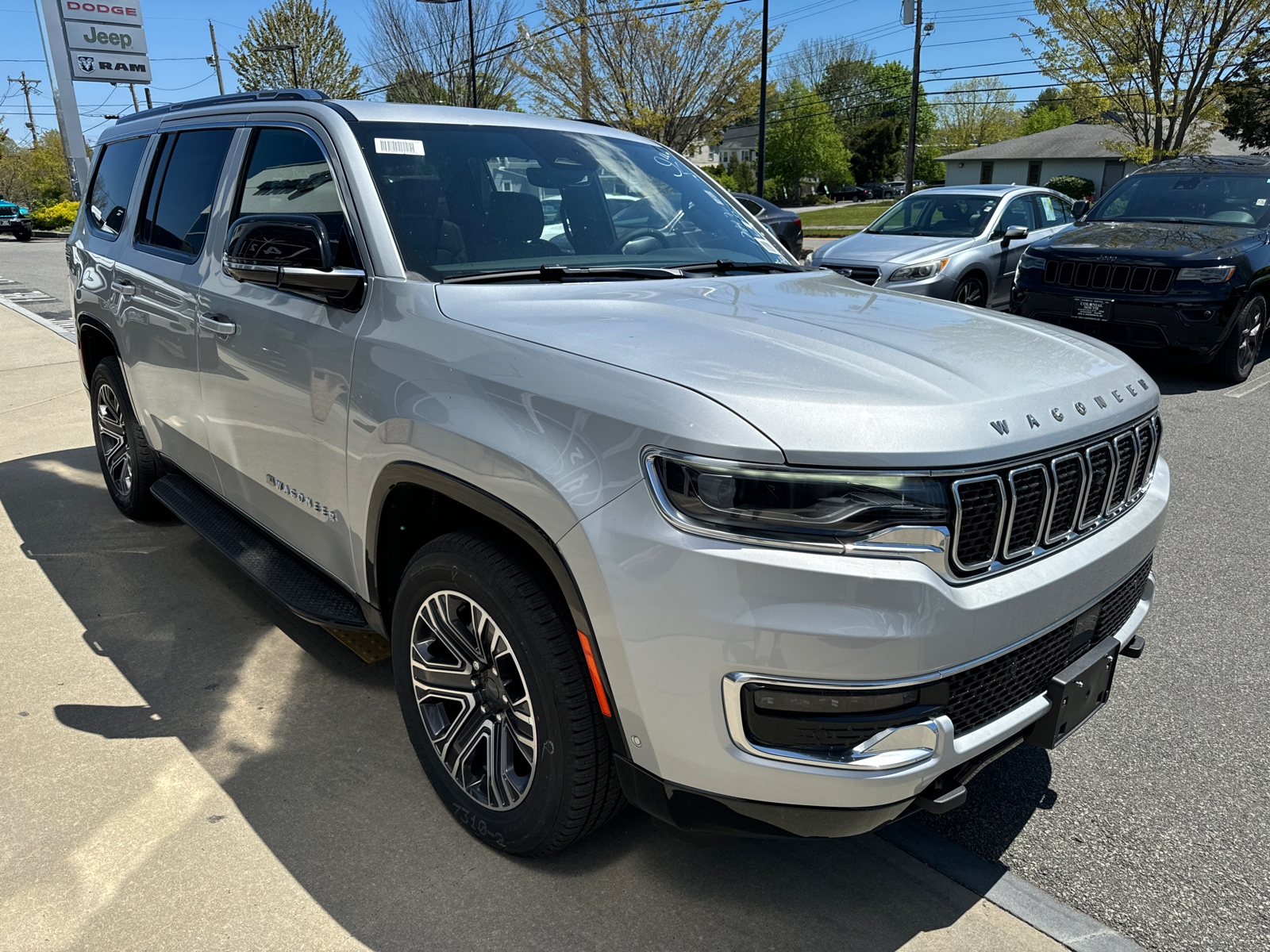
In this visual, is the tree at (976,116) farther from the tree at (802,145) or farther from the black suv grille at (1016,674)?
the black suv grille at (1016,674)

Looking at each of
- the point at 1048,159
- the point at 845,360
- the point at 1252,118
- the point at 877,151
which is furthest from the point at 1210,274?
the point at 877,151

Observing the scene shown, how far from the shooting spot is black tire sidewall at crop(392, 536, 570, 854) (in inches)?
84.9

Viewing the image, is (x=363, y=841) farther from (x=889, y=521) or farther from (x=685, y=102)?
(x=685, y=102)

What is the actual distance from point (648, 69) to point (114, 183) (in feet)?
84.5

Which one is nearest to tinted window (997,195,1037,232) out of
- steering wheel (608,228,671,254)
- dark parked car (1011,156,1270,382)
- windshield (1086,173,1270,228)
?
windshield (1086,173,1270,228)

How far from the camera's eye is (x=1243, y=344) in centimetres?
827

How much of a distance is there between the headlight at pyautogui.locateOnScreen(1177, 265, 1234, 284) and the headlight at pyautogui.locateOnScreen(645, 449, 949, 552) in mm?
7288

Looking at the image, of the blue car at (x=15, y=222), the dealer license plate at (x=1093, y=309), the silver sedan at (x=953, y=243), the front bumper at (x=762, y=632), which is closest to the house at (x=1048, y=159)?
the blue car at (x=15, y=222)

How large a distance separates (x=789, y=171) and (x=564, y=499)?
8624 cm

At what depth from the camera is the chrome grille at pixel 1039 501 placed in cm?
191

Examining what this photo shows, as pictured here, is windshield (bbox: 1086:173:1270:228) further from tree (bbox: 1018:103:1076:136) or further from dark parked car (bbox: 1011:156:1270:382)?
tree (bbox: 1018:103:1076:136)

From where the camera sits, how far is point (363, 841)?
2.59 metres

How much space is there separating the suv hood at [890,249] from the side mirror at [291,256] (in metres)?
8.20

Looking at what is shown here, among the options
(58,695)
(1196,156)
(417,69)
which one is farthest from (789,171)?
(58,695)
